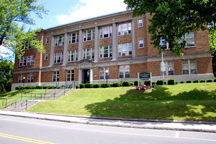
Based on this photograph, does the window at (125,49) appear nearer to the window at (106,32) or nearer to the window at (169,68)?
the window at (106,32)

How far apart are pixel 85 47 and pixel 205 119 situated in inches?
1080

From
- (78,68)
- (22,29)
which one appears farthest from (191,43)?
(22,29)

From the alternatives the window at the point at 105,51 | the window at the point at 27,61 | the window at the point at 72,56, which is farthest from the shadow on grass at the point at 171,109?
the window at the point at 27,61

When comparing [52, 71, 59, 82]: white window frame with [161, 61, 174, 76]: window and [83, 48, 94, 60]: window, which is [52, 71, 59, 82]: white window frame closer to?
[83, 48, 94, 60]: window

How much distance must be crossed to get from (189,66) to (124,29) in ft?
44.1

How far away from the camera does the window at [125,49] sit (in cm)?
2941

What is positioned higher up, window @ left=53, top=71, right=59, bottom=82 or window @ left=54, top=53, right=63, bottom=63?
window @ left=54, top=53, right=63, bottom=63

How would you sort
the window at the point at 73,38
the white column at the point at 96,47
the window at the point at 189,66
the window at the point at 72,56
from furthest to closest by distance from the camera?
the window at the point at 73,38 → the window at the point at 72,56 → the white column at the point at 96,47 → the window at the point at 189,66

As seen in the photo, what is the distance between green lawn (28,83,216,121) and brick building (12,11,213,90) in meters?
7.55

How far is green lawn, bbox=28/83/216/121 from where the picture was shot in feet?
35.5

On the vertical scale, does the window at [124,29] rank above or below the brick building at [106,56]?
above

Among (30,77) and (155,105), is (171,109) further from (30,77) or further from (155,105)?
(30,77)

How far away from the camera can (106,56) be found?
31.2 m

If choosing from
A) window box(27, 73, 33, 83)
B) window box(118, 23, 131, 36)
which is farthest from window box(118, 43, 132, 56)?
window box(27, 73, 33, 83)
